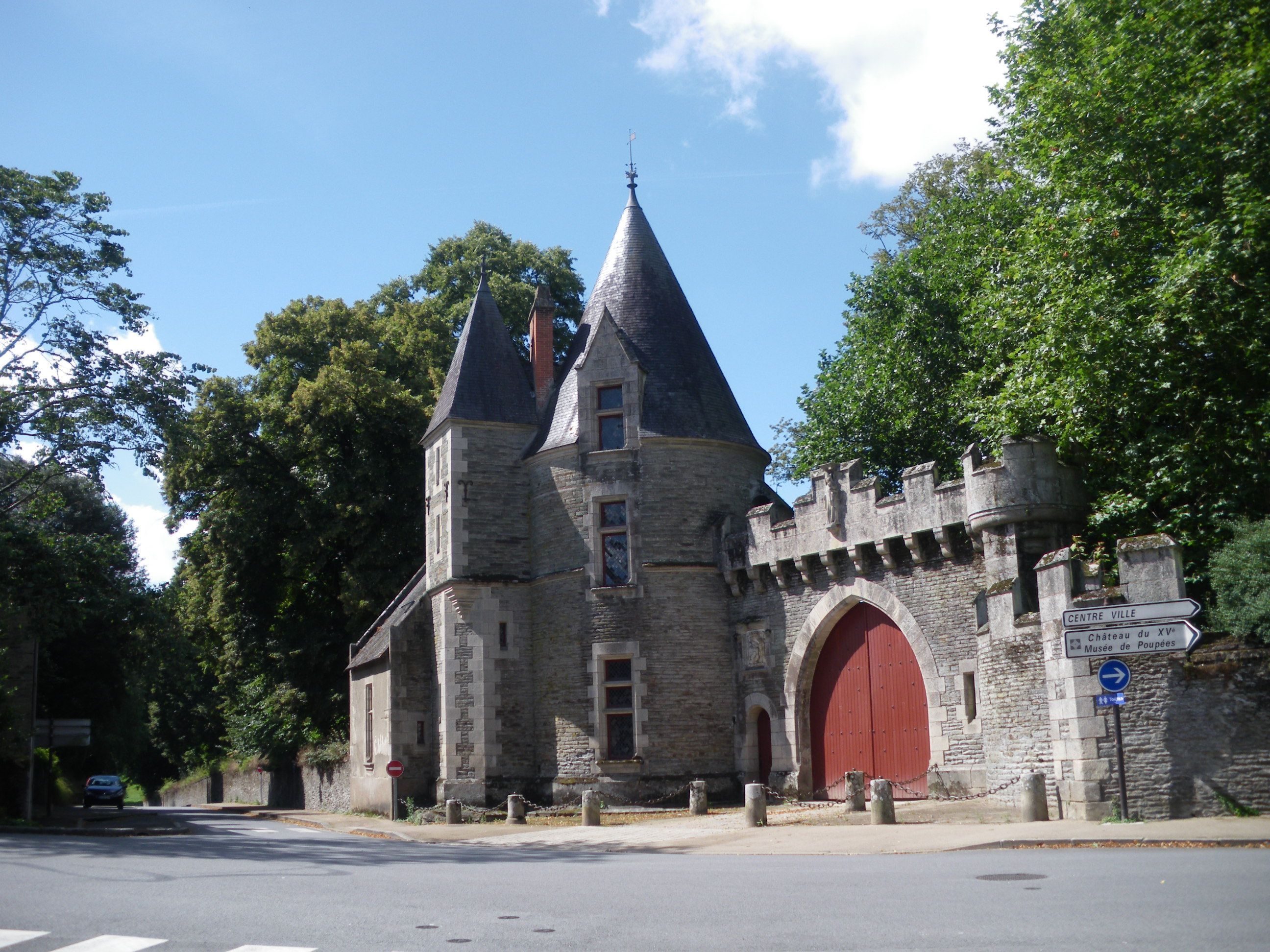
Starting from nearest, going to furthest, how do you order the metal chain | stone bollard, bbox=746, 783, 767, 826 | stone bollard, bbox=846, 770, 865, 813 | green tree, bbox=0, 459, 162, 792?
stone bollard, bbox=746, 783, 767, 826 < stone bollard, bbox=846, 770, 865, 813 < the metal chain < green tree, bbox=0, 459, 162, 792

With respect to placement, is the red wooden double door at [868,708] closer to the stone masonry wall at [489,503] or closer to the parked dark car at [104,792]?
the stone masonry wall at [489,503]

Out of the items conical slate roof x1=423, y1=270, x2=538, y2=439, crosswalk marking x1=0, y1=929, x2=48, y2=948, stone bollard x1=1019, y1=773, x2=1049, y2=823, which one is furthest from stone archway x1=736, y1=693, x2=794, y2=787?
crosswalk marking x1=0, y1=929, x2=48, y2=948

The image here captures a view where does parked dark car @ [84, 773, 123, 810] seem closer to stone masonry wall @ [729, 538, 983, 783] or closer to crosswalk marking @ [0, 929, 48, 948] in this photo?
stone masonry wall @ [729, 538, 983, 783]

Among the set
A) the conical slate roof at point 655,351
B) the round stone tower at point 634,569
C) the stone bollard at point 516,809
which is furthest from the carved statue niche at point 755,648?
the stone bollard at point 516,809

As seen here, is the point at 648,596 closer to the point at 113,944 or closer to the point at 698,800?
the point at 698,800

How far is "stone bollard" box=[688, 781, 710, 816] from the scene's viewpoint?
20.6m

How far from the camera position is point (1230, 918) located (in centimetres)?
689

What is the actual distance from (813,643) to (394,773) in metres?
8.39

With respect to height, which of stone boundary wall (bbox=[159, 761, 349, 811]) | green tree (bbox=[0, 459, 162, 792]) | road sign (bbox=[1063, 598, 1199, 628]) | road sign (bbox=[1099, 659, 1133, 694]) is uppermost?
green tree (bbox=[0, 459, 162, 792])

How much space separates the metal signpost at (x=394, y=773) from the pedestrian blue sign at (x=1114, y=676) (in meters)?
14.2

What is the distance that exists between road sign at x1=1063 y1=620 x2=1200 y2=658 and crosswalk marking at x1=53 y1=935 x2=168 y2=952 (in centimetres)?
1019

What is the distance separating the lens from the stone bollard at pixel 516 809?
71.9ft

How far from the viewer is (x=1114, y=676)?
13250 millimetres

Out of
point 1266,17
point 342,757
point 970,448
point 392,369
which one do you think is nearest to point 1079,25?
point 1266,17
